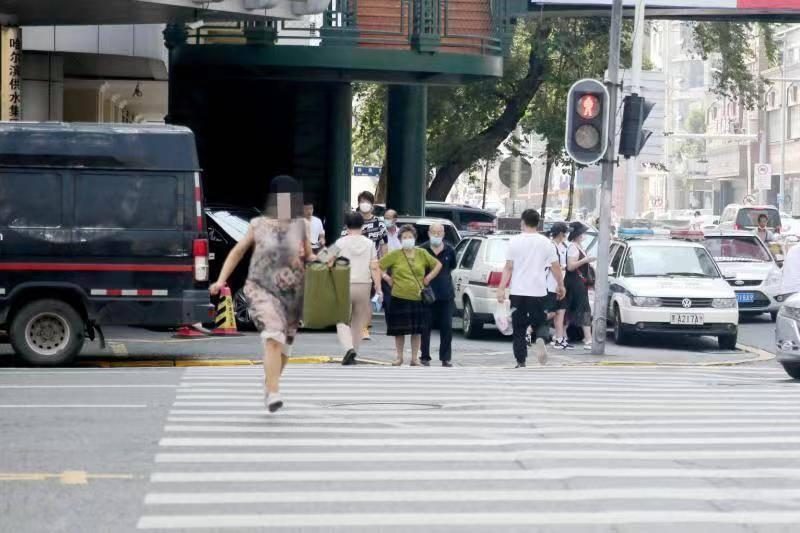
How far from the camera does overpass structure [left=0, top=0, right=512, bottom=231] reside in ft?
80.4

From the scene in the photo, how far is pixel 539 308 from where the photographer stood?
54.4 ft

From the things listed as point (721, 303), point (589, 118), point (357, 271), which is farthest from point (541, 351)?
point (721, 303)

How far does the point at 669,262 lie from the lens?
2280 centimetres

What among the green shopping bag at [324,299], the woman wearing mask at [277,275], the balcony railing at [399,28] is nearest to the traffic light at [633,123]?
the green shopping bag at [324,299]

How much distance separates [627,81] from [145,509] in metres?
28.1

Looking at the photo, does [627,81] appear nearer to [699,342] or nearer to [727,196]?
[699,342]

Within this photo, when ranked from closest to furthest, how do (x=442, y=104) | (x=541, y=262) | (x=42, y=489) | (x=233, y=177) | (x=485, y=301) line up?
(x=42, y=489) → (x=541, y=262) → (x=485, y=301) → (x=233, y=177) → (x=442, y=104)

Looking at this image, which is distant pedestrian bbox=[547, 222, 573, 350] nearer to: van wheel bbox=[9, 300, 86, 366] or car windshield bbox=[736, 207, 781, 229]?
van wheel bbox=[9, 300, 86, 366]

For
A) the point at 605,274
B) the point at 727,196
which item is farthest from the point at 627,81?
the point at 727,196

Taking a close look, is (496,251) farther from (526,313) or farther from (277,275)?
(277,275)

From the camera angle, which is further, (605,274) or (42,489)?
(605,274)

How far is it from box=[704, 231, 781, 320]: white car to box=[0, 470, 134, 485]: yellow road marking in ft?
60.7

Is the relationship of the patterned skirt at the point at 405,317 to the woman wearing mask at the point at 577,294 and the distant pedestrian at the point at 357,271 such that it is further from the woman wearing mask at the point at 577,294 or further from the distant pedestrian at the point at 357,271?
the woman wearing mask at the point at 577,294

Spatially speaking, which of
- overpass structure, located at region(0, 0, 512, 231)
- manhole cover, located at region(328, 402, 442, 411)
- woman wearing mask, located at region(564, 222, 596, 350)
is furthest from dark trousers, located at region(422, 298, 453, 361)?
overpass structure, located at region(0, 0, 512, 231)
